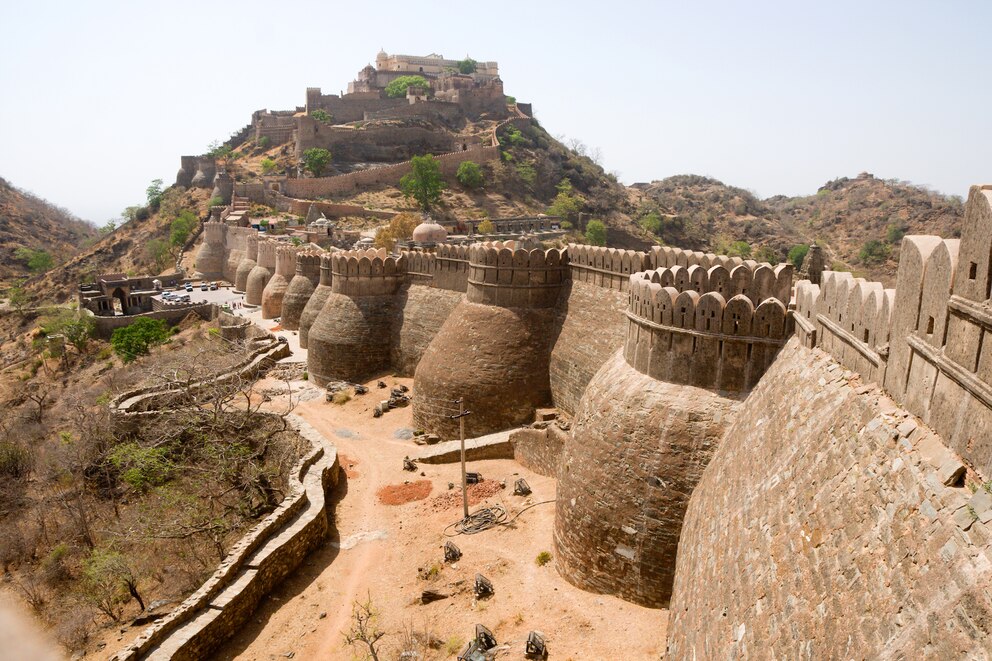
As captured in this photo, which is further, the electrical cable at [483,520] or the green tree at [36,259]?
the green tree at [36,259]

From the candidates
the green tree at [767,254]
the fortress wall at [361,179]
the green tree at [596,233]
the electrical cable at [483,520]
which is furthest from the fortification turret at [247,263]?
the green tree at [767,254]

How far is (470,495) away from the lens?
1574 centimetres

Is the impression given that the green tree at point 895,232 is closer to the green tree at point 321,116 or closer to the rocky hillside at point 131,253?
the green tree at point 321,116

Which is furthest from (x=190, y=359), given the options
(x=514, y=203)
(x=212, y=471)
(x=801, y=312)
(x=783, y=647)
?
(x=514, y=203)

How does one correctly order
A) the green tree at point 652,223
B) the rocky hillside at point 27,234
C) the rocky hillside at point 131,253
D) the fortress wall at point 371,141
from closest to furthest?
the rocky hillside at point 131,253 < the green tree at point 652,223 < the fortress wall at point 371,141 < the rocky hillside at point 27,234

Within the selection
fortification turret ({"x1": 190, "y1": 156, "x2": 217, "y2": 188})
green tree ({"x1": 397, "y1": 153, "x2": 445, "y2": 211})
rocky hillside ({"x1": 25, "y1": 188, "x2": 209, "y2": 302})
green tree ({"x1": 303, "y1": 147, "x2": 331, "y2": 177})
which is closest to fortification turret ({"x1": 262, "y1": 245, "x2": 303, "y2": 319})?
green tree ({"x1": 397, "y1": 153, "x2": 445, "y2": 211})

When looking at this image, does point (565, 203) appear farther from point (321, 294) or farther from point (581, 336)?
point (581, 336)

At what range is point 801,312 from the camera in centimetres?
901

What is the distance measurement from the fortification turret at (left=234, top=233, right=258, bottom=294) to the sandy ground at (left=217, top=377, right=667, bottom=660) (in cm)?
3340

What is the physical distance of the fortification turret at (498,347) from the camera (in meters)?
18.6

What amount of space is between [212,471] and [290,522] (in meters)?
3.66

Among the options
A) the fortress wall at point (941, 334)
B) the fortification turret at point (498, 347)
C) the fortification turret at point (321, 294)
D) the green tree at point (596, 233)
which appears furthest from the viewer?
the green tree at point (596, 233)

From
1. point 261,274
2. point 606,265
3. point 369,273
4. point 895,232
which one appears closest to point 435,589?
point 606,265

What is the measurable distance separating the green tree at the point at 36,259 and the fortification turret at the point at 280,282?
44259mm
